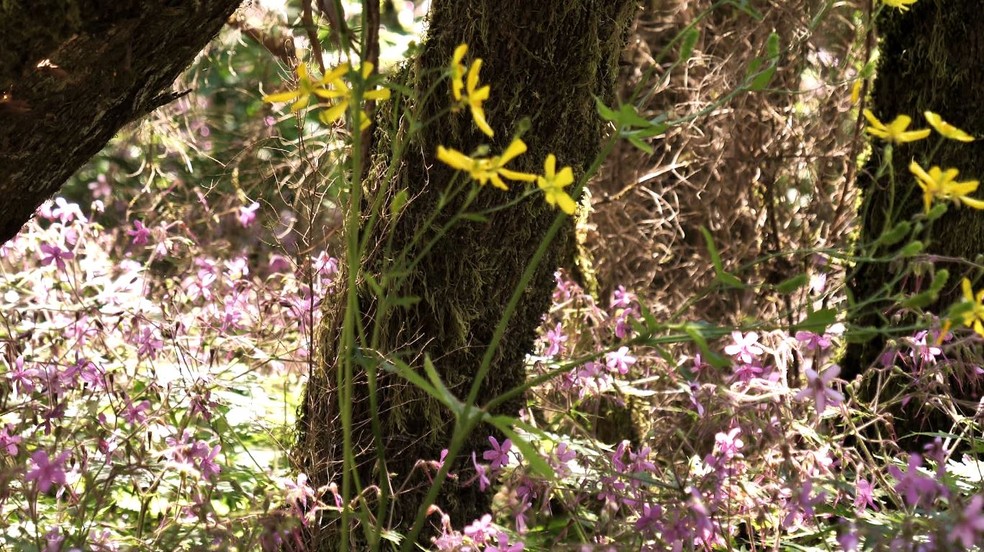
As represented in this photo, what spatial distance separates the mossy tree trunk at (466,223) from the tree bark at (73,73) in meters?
0.47

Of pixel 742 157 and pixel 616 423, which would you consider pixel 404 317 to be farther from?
pixel 742 157

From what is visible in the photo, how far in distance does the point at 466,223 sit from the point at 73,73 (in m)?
0.74

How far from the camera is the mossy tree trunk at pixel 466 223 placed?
6.59ft

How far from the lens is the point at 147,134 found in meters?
4.29

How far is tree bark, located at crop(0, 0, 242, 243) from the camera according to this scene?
1628mm

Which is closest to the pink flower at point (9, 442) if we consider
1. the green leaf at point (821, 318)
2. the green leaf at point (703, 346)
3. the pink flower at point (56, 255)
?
the pink flower at point (56, 255)

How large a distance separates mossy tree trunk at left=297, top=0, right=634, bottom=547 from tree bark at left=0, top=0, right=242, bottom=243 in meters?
0.47

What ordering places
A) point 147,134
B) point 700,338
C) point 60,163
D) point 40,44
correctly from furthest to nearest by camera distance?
point 147,134
point 60,163
point 40,44
point 700,338

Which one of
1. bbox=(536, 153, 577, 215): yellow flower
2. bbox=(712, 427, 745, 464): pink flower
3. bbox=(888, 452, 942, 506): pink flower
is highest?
bbox=(536, 153, 577, 215): yellow flower

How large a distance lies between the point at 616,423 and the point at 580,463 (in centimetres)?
105

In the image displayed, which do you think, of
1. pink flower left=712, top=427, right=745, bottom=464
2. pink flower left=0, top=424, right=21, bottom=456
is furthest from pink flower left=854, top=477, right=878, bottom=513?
pink flower left=0, top=424, right=21, bottom=456

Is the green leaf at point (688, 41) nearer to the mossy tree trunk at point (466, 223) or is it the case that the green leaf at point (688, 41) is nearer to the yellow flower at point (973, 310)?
the yellow flower at point (973, 310)

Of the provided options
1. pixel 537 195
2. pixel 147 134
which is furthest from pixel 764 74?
pixel 147 134

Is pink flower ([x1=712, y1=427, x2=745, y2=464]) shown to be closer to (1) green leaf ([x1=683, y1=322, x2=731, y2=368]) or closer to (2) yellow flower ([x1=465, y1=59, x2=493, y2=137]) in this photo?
(1) green leaf ([x1=683, y1=322, x2=731, y2=368])
